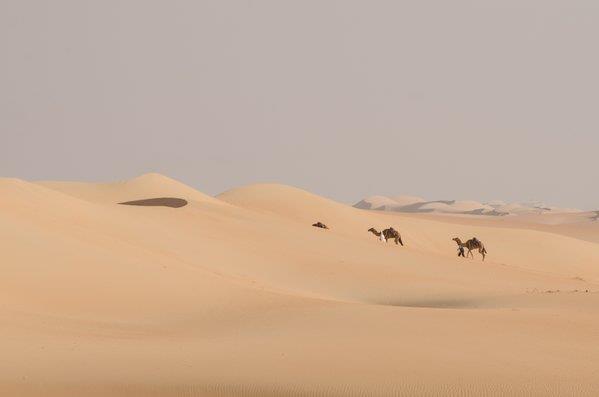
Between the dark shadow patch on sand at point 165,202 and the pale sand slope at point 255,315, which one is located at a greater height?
the dark shadow patch on sand at point 165,202

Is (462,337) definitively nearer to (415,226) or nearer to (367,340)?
(367,340)

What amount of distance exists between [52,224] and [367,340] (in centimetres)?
1116

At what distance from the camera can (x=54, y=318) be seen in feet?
39.3

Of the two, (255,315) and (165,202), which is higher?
(165,202)

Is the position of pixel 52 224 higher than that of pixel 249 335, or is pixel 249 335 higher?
pixel 52 224

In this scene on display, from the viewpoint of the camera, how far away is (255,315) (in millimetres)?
12945

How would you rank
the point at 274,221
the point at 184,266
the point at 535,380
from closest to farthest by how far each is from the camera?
1. the point at 535,380
2. the point at 184,266
3. the point at 274,221

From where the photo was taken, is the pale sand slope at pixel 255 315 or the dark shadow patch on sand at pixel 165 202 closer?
the pale sand slope at pixel 255 315

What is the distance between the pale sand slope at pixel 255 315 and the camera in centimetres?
787

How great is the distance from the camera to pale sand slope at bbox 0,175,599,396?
787 cm

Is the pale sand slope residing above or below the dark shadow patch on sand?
below

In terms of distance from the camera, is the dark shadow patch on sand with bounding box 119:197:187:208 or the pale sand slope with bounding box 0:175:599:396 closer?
the pale sand slope with bounding box 0:175:599:396

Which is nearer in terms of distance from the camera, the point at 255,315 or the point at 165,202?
the point at 255,315

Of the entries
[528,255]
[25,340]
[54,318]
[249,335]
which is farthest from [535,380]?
[528,255]
